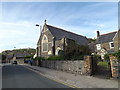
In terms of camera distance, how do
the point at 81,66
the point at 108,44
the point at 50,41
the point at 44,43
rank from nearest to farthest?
the point at 81,66, the point at 108,44, the point at 50,41, the point at 44,43

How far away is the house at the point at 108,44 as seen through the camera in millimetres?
39919

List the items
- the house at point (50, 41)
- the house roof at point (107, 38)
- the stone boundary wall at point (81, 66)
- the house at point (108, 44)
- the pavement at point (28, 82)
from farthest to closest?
the house roof at point (107, 38), the house at point (50, 41), the house at point (108, 44), the stone boundary wall at point (81, 66), the pavement at point (28, 82)

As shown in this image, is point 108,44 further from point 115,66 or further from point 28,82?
point 28,82

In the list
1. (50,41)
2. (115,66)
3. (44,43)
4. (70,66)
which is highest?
(50,41)

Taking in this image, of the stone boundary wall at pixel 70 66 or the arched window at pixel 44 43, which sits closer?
the stone boundary wall at pixel 70 66

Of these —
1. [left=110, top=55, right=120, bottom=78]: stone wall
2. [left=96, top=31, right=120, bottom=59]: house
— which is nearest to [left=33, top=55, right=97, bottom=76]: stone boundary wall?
[left=110, top=55, right=120, bottom=78]: stone wall

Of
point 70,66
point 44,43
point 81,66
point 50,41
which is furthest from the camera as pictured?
point 44,43

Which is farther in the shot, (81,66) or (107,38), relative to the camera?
(107,38)

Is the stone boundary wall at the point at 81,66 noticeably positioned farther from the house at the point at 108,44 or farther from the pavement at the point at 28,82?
the house at the point at 108,44

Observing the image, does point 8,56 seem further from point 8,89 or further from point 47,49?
point 8,89

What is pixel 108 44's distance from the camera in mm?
42500

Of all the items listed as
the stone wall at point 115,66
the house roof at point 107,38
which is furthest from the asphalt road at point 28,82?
the house roof at point 107,38

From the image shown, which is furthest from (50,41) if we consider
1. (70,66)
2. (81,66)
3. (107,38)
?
(81,66)

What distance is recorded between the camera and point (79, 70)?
A: 1460 centimetres
